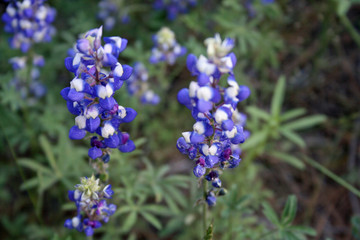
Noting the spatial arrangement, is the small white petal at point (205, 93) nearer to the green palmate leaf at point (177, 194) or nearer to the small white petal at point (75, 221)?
the small white petal at point (75, 221)

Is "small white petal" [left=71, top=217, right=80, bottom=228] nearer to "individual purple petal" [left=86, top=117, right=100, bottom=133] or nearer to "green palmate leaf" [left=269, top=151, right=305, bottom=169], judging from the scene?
"individual purple petal" [left=86, top=117, right=100, bottom=133]

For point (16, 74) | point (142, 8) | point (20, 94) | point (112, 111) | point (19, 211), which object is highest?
point (142, 8)

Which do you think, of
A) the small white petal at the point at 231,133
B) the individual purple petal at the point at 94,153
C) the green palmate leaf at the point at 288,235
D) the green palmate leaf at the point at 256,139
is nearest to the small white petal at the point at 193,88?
the small white petal at the point at 231,133

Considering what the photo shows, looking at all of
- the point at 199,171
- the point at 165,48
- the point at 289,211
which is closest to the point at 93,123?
the point at 199,171

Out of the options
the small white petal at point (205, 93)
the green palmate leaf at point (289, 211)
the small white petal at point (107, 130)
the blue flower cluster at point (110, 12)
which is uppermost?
the blue flower cluster at point (110, 12)

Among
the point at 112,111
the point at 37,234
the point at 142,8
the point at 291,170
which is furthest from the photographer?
the point at 142,8

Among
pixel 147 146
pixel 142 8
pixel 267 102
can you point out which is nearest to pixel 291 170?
pixel 267 102

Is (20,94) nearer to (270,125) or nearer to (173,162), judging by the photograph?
(173,162)
